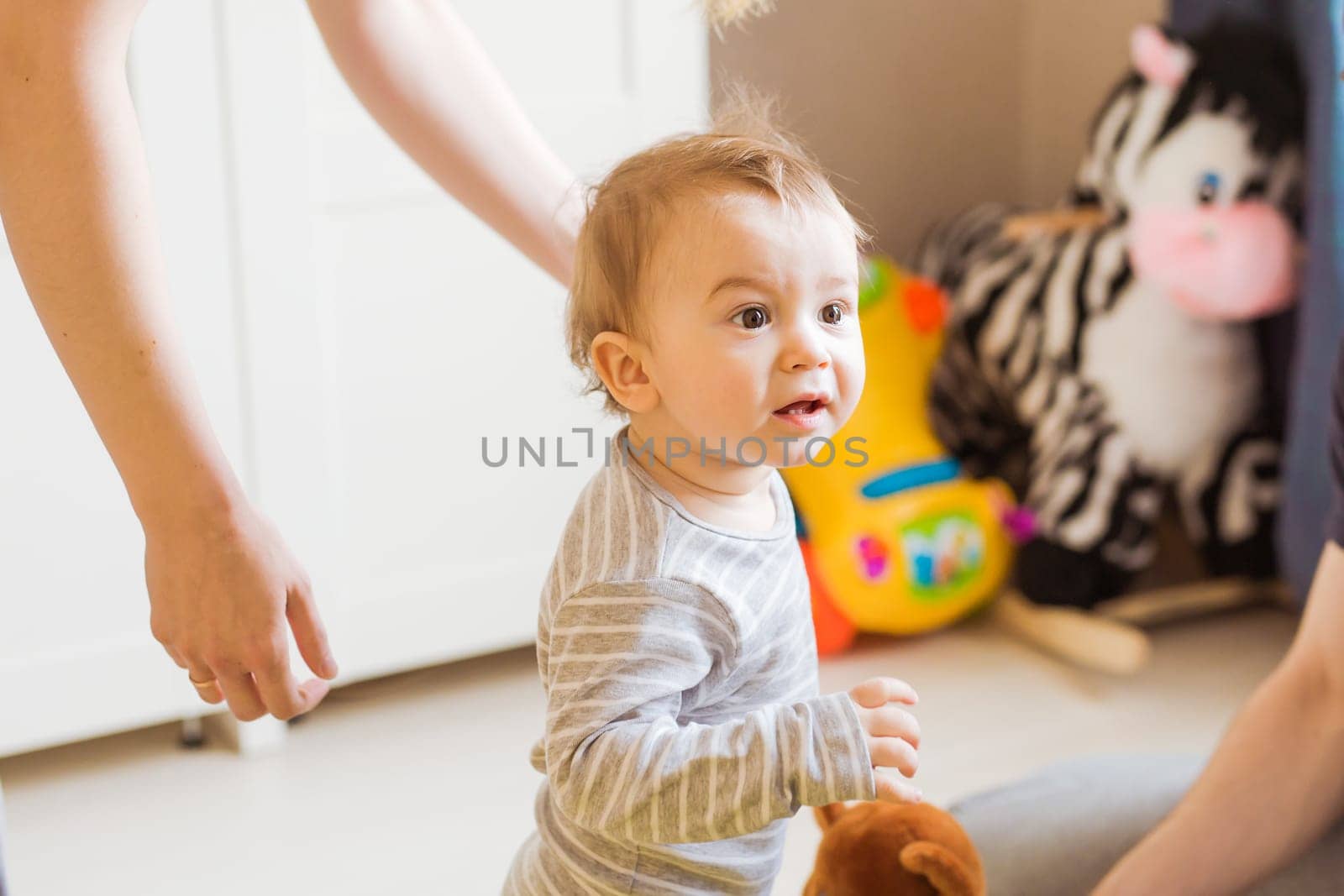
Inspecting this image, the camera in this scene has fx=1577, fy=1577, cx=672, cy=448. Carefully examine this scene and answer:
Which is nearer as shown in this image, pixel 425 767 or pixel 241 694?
pixel 241 694

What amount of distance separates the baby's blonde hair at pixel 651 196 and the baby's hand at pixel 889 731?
0.21m

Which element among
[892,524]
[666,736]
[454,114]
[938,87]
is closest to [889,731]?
[666,736]

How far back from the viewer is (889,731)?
2.43ft

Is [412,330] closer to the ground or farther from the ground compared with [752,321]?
closer to the ground

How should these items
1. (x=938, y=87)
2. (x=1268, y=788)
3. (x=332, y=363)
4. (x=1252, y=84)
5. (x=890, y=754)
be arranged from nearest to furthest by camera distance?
(x=890, y=754) → (x=1268, y=788) → (x=332, y=363) → (x=1252, y=84) → (x=938, y=87)

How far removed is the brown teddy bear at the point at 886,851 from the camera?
886 millimetres

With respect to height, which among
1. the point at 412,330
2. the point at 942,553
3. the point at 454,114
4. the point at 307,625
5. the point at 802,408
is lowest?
the point at 942,553

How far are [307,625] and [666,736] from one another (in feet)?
0.63

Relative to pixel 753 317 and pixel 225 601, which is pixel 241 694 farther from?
pixel 753 317

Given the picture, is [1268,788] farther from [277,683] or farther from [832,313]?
[277,683]

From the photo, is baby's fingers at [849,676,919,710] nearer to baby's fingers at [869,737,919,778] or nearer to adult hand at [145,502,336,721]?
baby's fingers at [869,737,919,778]

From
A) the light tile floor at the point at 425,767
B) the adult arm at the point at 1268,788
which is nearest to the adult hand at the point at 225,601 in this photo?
the adult arm at the point at 1268,788

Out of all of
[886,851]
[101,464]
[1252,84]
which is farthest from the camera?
[1252,84]

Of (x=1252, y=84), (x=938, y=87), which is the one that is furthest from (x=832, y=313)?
(x=938, y=87)
